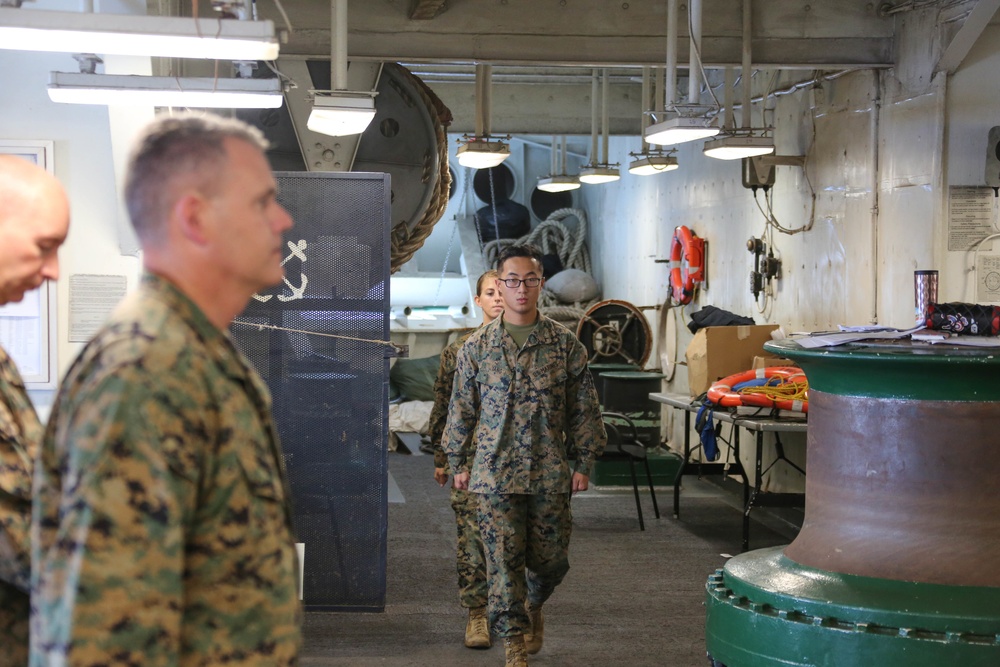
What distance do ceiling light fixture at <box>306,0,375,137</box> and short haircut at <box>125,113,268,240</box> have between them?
3.84 metres

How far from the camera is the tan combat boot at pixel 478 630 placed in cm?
523

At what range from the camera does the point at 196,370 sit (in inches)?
61.1

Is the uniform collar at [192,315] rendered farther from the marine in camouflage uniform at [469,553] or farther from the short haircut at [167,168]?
the marine in camouflage uniform at [469,553]

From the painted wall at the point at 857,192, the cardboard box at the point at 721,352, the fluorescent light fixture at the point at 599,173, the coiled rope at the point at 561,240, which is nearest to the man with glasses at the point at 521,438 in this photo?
the painted wall at the point at 857,192

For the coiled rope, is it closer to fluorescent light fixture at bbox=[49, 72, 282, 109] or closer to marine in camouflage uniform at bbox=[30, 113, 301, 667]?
fluorescent light fixture at bbox=[49, 72, 282, 109]

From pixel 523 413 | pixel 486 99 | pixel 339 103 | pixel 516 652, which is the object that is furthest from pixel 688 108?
pixel 516 652

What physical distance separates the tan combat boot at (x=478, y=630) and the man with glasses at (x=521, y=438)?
0.29 metres

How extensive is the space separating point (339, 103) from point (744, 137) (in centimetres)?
277

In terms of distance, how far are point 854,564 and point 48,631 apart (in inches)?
77.0

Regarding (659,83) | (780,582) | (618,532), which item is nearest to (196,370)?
(780,582)

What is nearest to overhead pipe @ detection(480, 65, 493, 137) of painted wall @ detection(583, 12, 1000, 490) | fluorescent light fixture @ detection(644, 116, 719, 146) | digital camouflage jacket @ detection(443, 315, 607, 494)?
painted wall @ detection(583, 12, 1000, 490)

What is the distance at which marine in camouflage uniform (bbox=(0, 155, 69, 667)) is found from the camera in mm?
2016

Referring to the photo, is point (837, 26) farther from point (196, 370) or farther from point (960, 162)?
point (196, 370)

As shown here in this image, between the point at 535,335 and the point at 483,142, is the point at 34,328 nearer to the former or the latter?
the point at 535,335
